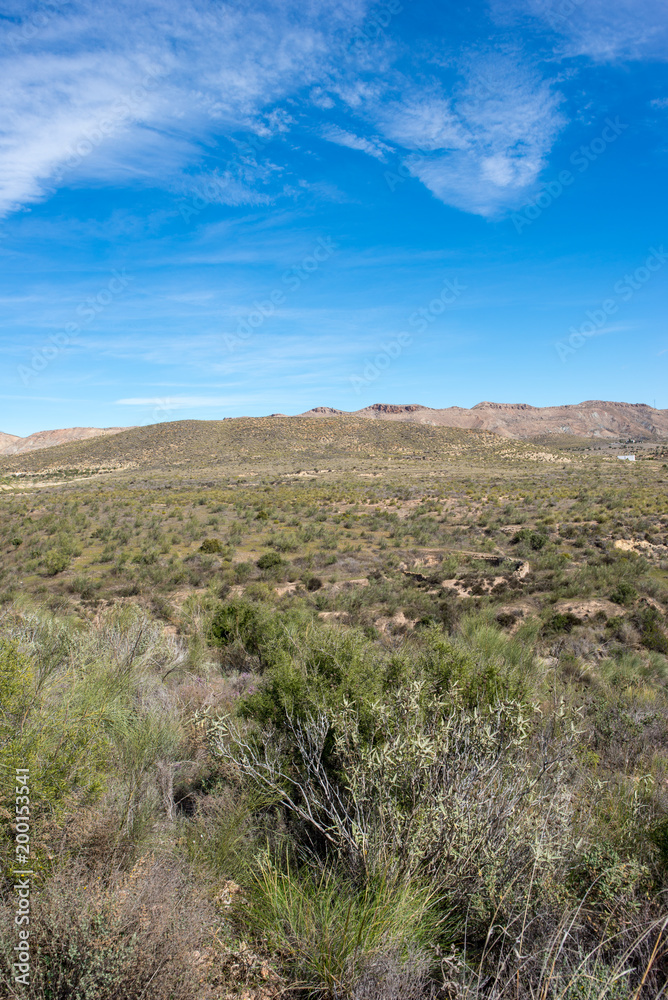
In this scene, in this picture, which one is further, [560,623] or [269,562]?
[269,562]

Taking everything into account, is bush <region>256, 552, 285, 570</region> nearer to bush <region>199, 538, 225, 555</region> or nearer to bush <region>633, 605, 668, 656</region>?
bush <region>199, 538, 225, 555</region>

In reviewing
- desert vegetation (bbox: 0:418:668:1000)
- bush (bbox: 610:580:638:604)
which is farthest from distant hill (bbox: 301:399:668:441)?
desert vegetation (bbox: 0:418:668:1000)

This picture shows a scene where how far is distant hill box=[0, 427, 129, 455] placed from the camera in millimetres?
168375

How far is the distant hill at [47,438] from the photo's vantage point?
168375 mm

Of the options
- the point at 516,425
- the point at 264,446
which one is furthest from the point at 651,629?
the point at 516,425

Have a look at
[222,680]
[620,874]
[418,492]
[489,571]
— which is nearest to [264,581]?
[489,571]

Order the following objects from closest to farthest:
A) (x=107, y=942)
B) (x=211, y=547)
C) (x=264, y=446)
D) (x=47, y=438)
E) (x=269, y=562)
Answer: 1. (x=107, y=942)
2. (x=269, y=562)
3. (x=211, y=547)
4. (x=264, y=446)
5. (x=47, y=438)

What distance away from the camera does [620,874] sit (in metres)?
2.60

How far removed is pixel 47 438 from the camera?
172 m

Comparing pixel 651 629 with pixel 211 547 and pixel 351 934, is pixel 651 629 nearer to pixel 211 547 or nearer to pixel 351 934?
pixel 351 934

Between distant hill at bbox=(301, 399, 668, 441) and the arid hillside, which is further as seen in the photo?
distant hill at bbox=(301, 399, 668, 441)

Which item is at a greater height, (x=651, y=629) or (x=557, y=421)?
(x=557, y=421)

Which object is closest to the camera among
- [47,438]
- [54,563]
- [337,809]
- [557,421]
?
[337,809]

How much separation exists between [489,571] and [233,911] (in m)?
14.0
